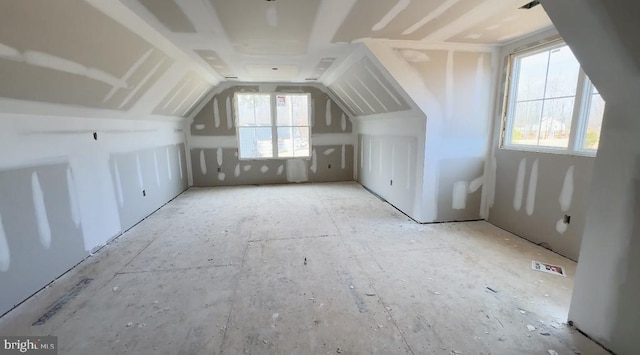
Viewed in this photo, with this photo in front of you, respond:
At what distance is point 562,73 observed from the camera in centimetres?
273

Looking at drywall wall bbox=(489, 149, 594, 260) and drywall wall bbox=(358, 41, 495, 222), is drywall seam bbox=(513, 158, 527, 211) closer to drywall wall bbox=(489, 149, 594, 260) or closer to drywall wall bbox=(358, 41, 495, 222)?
drywall wall bbox=(489, 149, 594, 260)

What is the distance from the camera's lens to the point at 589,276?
5.57 ft

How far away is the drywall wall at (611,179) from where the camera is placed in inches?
52.4

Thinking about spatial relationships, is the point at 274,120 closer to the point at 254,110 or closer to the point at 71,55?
the point at 254,110

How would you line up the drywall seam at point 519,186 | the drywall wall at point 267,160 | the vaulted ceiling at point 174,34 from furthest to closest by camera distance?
the drywall wall at point 267,160
the drywall seam at point 519,186
the vaulted ceiling at point 174,34

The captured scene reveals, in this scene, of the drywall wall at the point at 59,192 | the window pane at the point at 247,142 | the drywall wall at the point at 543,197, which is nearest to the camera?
the drywall wall at the point at 59,192

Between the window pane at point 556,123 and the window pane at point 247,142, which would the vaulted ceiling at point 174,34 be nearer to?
the window pane at point 556,123

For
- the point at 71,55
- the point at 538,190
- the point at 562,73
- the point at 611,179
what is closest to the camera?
the point at 611,179

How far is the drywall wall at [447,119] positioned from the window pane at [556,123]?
680 mm

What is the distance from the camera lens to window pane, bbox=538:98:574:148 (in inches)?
106

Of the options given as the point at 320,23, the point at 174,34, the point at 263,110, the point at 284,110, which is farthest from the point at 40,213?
the point at 284,110

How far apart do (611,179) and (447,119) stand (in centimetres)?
206

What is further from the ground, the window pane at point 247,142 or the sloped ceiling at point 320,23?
the sloped ceiling at point 320,23

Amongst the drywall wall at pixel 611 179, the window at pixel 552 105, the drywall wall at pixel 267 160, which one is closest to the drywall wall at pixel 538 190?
the window at pixel 552 105
